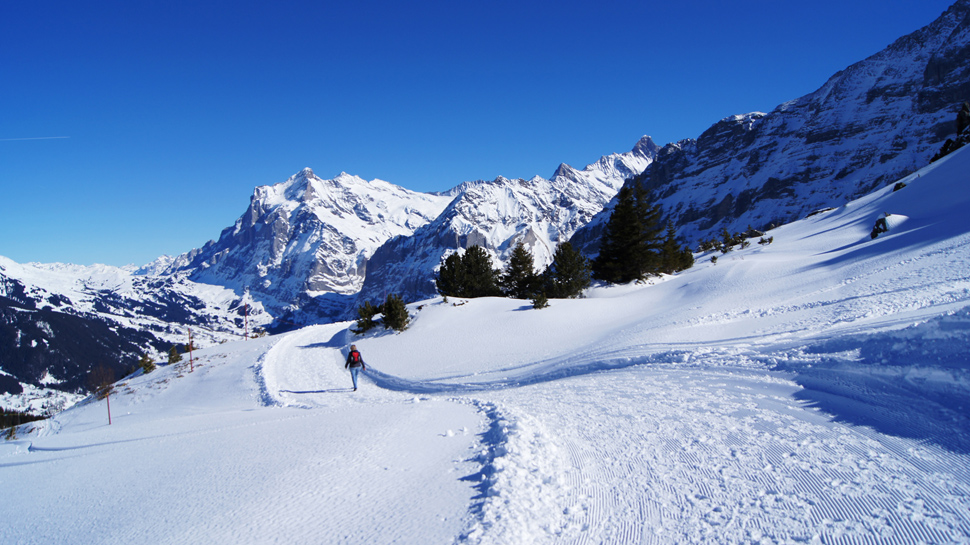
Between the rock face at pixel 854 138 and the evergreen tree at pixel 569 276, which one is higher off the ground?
the rock face at pixel 854 138

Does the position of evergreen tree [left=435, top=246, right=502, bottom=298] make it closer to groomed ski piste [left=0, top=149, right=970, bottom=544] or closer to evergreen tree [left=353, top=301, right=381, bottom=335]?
evergreen tree [left=353, top=301, right=381, bottom=335]

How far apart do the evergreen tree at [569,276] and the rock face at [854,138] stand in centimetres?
13870

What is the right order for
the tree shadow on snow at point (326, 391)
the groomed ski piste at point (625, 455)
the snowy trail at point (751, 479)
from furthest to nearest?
the tree shadow on snow at point (326, 391)
the groomed ski piste at point (625, 455)
the snowy trail at point (751, 479)

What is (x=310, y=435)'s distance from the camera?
6.57 m

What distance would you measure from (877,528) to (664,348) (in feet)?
24.3

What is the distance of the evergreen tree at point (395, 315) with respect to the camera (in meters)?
21.5

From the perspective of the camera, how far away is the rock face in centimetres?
14075

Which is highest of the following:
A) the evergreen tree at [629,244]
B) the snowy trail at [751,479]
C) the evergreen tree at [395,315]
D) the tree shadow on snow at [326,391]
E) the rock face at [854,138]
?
the rock face at [854,138]

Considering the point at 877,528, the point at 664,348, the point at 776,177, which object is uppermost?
the point at 776,177

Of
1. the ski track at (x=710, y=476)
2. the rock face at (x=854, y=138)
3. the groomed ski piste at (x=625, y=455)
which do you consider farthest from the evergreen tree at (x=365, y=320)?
the rock face at (x=854, y=138)

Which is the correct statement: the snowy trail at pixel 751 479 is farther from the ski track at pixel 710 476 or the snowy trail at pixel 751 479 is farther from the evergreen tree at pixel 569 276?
the evergreen tree at pixel 569 276

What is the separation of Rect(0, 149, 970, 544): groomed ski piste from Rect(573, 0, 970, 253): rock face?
15289 cm

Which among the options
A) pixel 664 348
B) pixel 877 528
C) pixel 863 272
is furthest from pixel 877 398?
pixel 863 272

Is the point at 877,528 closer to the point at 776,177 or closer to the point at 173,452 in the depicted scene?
the point at 173,452
